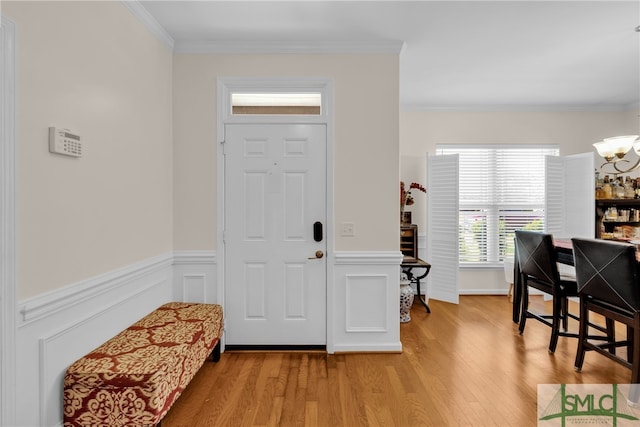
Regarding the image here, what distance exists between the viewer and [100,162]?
6.81 feet

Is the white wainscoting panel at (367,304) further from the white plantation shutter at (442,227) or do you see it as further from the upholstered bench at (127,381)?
the white plantation shutter at (442,227)

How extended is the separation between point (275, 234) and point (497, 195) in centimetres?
357

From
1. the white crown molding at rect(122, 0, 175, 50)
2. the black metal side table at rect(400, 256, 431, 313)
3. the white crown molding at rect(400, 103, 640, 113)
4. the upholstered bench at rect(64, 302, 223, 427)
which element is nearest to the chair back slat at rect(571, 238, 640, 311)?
the black metal side table at rect(400, 256, 431, 313)

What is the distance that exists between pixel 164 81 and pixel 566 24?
10.8ft

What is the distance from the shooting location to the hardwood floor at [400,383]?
2115 mm

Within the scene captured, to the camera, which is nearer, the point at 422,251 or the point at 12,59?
the point at 12,59

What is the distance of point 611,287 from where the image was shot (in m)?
2.41

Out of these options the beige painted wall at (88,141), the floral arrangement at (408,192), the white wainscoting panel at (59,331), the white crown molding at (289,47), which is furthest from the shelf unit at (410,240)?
the white wainscoting panel at (59,331)

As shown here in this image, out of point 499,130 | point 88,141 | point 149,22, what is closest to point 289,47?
point 149,22

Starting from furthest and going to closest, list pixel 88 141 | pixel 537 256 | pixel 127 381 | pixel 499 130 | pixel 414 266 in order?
pixel 499 130, pixel 414 266, pixel 537 256, pixel 88 141, pixel 127 381

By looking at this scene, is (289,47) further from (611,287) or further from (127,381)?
(611,287)

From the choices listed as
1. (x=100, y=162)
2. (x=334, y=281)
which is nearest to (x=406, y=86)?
(x=334, y=281)

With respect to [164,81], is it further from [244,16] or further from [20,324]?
[20,324]

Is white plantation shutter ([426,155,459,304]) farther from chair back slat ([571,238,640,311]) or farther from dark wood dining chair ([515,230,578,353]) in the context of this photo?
chair back slat ([571,238,640,311])
